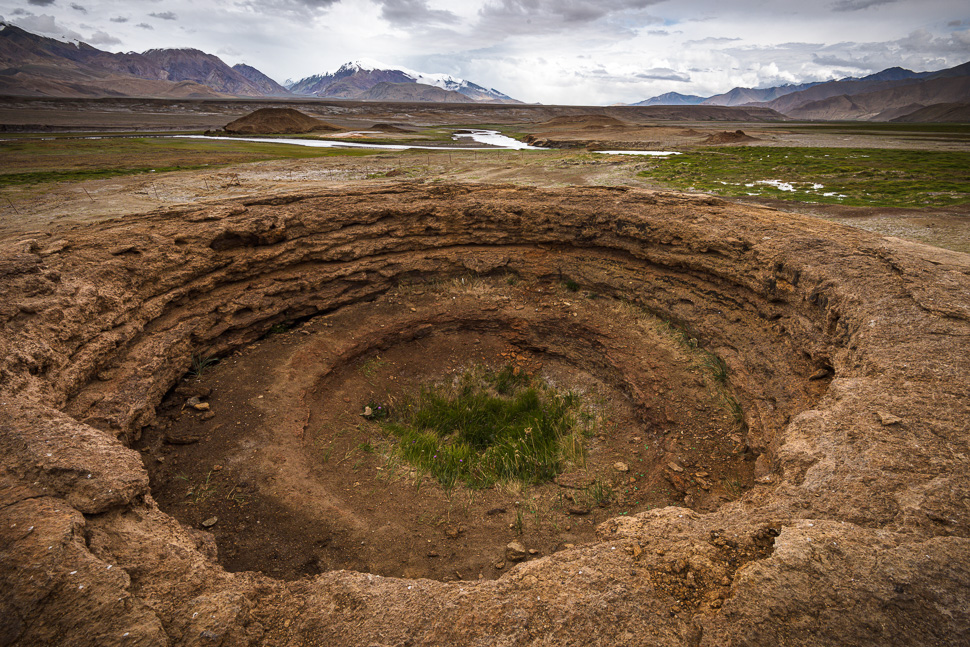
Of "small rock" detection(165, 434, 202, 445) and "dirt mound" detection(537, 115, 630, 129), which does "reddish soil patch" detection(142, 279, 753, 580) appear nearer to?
"small rock" detection(165, 434, 202, 445)

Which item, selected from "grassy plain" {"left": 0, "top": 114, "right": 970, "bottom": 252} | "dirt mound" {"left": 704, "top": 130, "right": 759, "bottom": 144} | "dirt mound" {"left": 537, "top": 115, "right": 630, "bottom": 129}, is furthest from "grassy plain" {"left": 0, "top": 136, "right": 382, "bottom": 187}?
"dirt mound" {"left": 537, "top": 115, "right": 630, "bottom": 129}

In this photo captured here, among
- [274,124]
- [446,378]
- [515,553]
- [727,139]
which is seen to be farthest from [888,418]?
[274,124]

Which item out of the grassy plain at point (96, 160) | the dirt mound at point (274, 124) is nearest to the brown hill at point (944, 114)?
the dirt mound at point (274, 124)

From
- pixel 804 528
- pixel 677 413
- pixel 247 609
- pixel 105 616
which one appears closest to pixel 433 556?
pixel 247 609

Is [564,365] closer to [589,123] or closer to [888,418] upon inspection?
[888,418]

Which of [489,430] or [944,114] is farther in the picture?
[944,114]
